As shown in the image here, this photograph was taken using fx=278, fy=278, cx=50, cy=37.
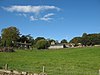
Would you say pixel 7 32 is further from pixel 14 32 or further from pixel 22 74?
pixel 22 74

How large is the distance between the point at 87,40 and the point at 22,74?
140 meters

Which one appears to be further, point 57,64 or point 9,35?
point 9,35

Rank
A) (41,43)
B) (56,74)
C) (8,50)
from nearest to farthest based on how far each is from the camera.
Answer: (56,74) → (8,50) → (41,43)

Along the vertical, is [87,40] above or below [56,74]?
above

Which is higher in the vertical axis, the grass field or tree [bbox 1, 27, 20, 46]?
tree [bbox 1, 27, 20, 46]

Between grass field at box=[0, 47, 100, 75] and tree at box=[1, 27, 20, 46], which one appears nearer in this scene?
grass field at box=[0, 47, 100, 75]

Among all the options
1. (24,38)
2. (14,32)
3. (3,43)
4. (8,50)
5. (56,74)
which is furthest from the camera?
(24,38)

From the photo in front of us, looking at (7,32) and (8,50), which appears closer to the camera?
(8,50)

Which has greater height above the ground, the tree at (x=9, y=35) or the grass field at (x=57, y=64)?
the tree at (x=9, y=35)

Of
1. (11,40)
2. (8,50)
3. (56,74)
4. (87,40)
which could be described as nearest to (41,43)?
(11,40)

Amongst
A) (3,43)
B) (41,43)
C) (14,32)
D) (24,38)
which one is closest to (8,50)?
(41,43)

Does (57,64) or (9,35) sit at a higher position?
(9,35)

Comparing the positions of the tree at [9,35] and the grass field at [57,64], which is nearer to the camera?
the grass field at [57,64]

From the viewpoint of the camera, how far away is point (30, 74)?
72.0 ft
